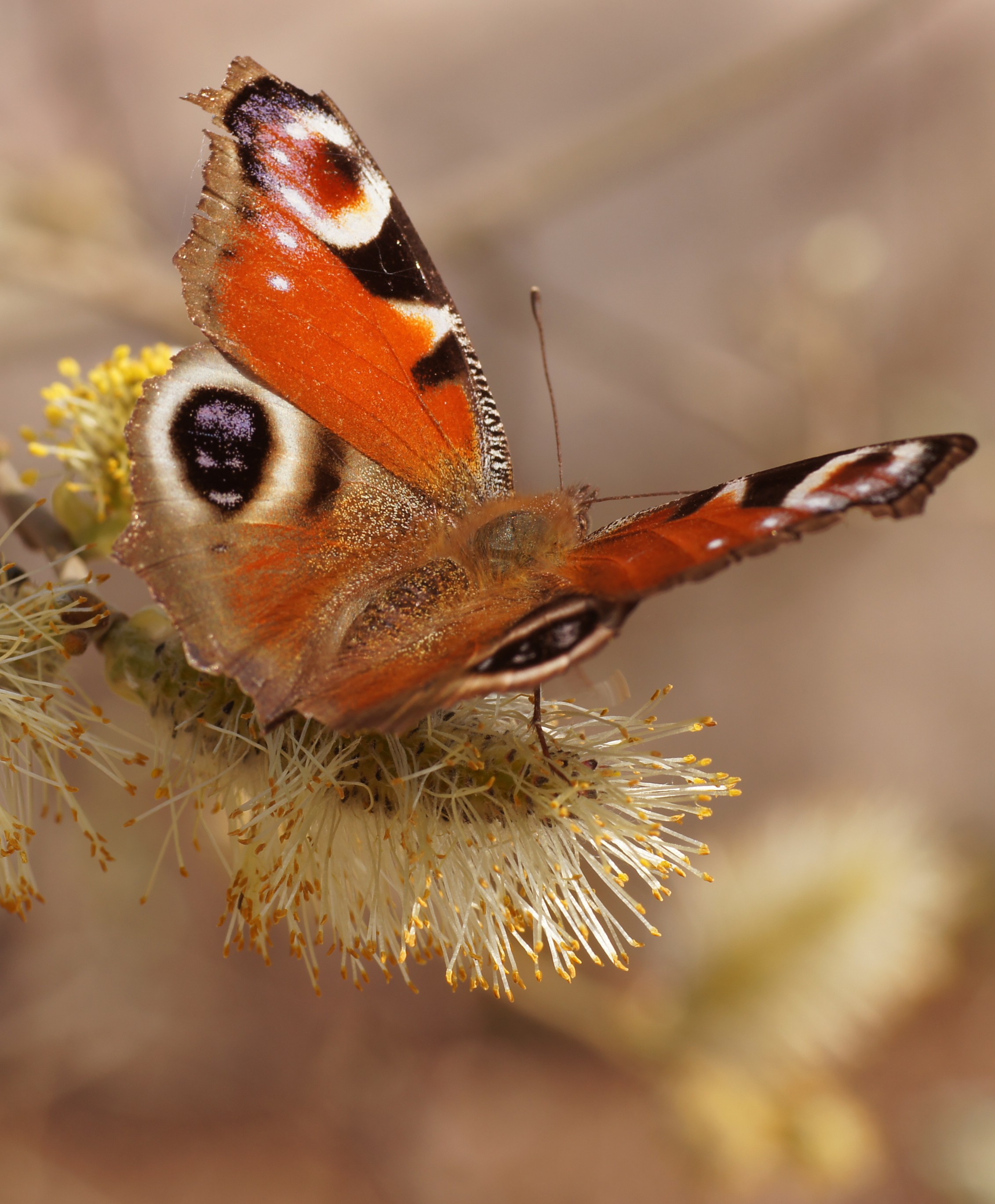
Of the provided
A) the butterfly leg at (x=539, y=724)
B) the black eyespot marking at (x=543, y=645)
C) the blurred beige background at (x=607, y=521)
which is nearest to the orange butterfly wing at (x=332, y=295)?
the butterfly leg at (x=539, y=724)

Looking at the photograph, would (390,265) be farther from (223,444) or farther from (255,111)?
(223,444)

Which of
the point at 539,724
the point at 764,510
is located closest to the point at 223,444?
the point at 539,724

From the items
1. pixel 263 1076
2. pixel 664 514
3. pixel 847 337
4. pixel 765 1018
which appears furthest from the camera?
pixel 263 1076

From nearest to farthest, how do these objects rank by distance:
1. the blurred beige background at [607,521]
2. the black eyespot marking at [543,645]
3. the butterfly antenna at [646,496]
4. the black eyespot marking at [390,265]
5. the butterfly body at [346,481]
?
the black eyespot marking at [543,645] → the butterfly body at [346,481] → the butterfly antenna at [646,496] → the black eyespot marking at [390,265] → the blurred beige background at [607,521]

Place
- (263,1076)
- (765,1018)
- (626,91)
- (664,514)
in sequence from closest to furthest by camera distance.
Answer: (664,514) < (765,1018) < (263,1076) < (626,91)

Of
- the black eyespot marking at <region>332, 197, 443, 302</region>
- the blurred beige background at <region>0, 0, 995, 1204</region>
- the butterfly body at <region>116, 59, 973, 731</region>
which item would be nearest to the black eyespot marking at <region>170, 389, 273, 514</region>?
the butterfly body at <region>116, 59, 973, 731</region>

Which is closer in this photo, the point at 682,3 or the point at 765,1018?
the point at 765,1018

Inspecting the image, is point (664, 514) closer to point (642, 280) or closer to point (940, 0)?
point (940, 0)

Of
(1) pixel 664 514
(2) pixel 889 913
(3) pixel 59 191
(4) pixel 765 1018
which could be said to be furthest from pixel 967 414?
(3) pixel 59 191

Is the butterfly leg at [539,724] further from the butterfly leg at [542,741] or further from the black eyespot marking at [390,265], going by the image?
the black eyespot marking at [390,265]
